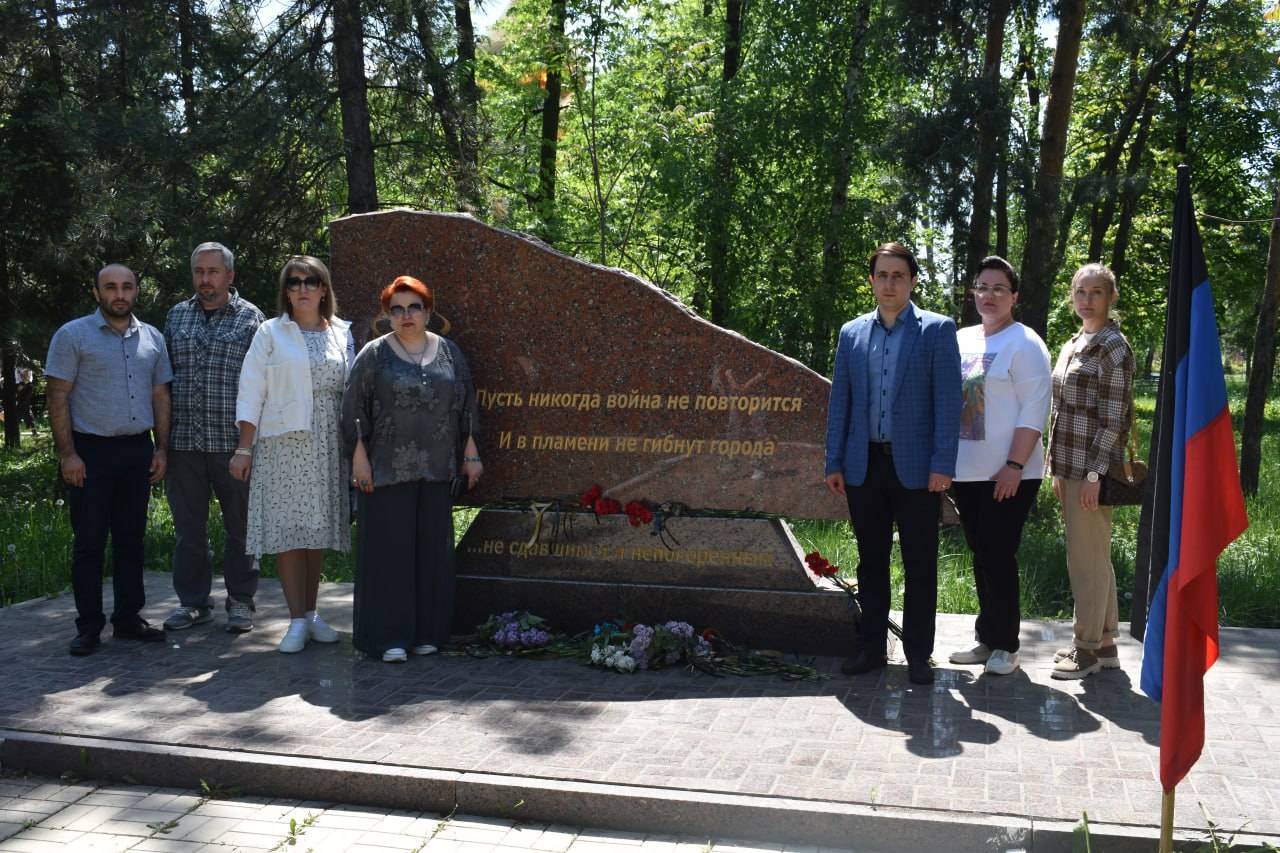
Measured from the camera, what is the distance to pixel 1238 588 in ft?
23.2

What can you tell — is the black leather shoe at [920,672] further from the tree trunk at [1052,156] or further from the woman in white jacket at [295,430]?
the tree trunk at [1052,156]

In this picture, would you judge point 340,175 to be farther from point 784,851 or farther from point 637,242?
point 784,851

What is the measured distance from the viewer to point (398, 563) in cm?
548

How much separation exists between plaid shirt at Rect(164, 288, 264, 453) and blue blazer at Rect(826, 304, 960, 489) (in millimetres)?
3186

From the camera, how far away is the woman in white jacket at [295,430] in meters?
5.48

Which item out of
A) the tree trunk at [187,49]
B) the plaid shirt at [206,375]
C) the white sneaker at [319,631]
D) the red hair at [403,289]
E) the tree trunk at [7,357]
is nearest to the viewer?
the red hair at [403,289]

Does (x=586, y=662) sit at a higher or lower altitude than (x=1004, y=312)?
lower

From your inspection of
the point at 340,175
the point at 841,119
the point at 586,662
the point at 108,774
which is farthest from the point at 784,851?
the point at 841,119

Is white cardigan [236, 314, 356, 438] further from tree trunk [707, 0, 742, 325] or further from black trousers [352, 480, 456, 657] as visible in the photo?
tree trunk [707, 0, 742, 325]

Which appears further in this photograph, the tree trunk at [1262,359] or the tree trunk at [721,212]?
the tree trunk at [721,212]

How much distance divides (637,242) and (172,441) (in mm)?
10632

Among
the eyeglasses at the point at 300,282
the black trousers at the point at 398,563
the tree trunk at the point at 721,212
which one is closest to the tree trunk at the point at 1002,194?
→ the tree trunk at the point at 721,212

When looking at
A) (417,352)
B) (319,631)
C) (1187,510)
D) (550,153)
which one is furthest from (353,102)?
(1187,510)

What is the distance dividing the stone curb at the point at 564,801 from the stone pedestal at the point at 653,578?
1.89 meters
